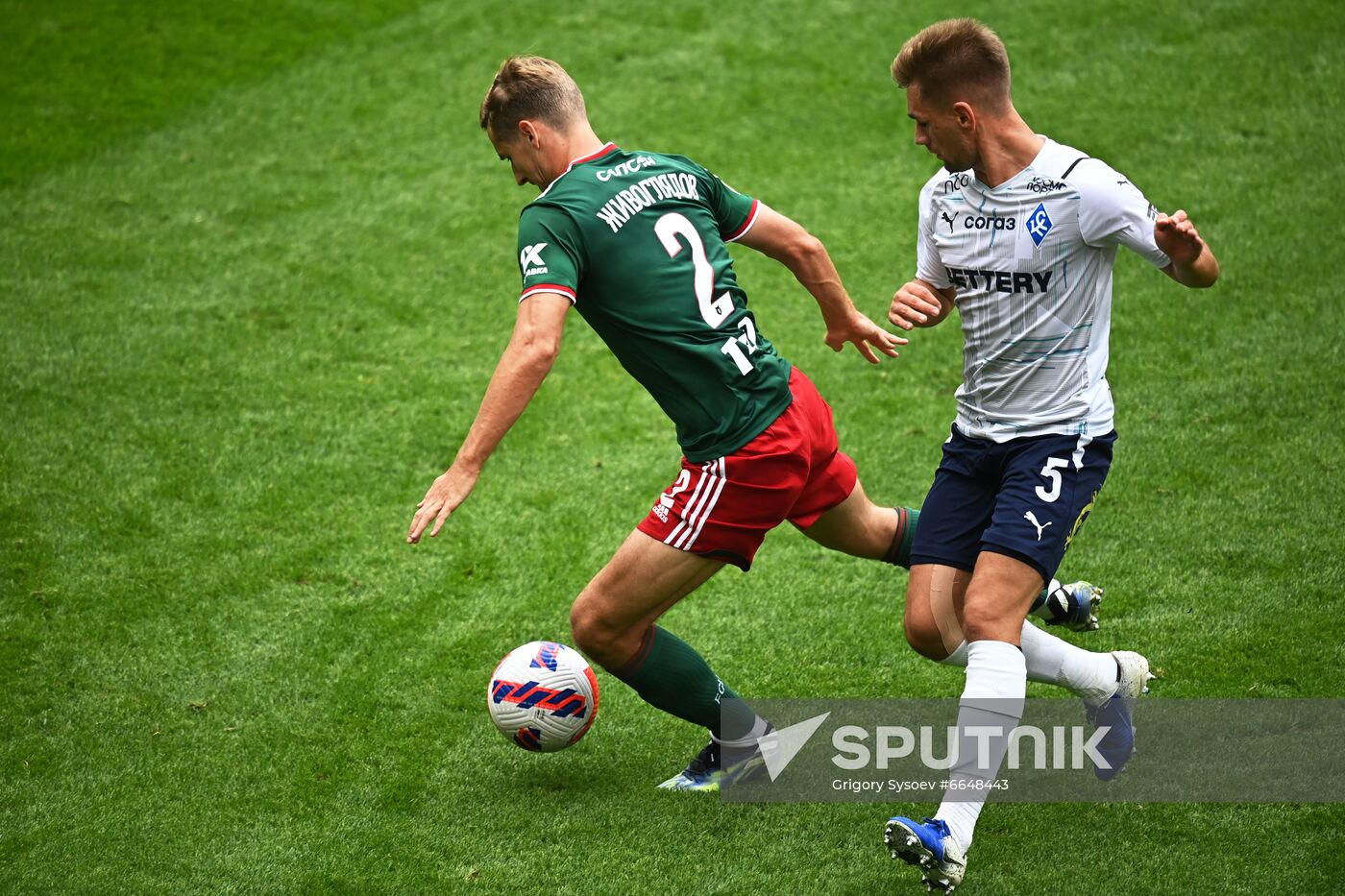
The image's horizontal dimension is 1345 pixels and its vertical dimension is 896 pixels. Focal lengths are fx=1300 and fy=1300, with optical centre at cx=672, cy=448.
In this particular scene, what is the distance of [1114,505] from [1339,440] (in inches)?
50.7

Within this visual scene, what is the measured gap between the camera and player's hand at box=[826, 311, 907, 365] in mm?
4621

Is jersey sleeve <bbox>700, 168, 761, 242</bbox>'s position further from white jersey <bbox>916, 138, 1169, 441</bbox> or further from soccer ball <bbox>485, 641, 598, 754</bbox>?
soccer ball <bbox>485, 641, 598, 754</bbox>

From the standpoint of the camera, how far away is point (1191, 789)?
4328 mm

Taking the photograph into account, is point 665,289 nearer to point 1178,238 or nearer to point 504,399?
point 504,399

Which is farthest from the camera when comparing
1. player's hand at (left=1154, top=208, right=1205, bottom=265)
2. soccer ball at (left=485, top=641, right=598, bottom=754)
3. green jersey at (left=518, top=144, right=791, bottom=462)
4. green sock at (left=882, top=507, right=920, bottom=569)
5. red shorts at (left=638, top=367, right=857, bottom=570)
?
green sock at (left=882, top=507, right=920, bottom=569)

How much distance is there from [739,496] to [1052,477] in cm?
96

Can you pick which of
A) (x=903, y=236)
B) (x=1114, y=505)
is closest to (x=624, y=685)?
(x=1114, y=505)

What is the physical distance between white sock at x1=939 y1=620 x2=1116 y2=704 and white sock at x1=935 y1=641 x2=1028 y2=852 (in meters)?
0.39

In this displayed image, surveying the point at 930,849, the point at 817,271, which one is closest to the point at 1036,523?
the point at 930,849

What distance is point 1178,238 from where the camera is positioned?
3.68 m

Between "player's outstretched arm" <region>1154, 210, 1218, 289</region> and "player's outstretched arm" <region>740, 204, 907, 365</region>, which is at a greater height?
"player's outstretched arm" <region>1154, 210, 1218, 289</region>

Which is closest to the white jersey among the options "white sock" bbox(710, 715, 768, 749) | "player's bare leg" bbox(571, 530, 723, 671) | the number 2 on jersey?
the number 2 on jersey

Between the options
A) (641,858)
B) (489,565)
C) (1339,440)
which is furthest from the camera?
(1339,440)

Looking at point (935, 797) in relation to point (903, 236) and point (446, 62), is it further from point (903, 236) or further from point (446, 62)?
point (446, 62)
